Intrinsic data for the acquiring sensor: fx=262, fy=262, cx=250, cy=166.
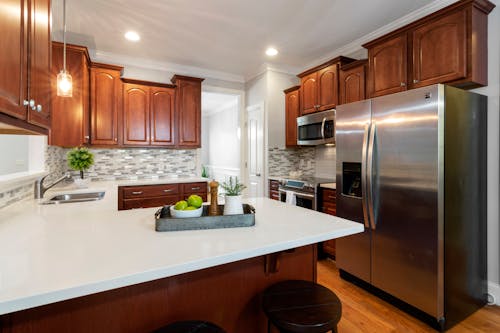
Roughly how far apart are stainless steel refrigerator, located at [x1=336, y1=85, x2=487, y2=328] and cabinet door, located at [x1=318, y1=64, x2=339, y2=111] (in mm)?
881

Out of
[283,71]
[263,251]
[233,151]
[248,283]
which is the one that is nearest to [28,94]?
[263,251]

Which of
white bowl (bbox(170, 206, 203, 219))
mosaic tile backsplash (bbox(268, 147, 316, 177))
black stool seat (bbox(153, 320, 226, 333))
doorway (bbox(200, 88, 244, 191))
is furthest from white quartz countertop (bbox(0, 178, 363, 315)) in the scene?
doorway (bbox(200, 88, 244, 191))

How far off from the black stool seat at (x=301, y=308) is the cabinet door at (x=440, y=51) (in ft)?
6.67

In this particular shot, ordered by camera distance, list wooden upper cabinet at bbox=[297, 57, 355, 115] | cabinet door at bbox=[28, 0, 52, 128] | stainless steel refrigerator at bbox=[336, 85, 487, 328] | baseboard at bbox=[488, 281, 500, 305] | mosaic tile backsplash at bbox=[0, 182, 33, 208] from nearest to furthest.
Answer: cabinet door at bbox=[28, 0, 52, 128] < mosaic tile backsplash at bbox=[0, 182, 33, 208] < stainless steel refrigerator at bbox=[336, 85, 487, 328] < baseboard at bbox=[488, 281, 500, 305] < wooden upper cabinet at bbox=[297, 57, 355, 115]

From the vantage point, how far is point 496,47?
2.21 meters

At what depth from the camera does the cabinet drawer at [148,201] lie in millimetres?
3424

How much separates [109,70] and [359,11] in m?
3.13

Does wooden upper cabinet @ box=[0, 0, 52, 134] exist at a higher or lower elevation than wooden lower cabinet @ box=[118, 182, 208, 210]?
higher

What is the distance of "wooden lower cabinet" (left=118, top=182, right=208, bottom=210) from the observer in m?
3.41

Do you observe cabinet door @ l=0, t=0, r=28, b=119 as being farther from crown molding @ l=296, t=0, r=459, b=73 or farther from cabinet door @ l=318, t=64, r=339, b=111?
crown molding @ l=296, t=0, r=459, b=73

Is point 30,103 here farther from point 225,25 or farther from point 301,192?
point 301,192

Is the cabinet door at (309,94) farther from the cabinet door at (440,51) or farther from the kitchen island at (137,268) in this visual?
the kitchen island at (137,268)

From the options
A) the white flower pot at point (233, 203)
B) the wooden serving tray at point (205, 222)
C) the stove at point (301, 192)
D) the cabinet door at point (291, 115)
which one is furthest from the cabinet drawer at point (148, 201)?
the white flower pot at point (233, 203)

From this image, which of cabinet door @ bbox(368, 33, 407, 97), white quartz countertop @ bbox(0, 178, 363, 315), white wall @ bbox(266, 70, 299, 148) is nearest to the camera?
white quartz countertop @ bbox(0, 178, 363, 315)
